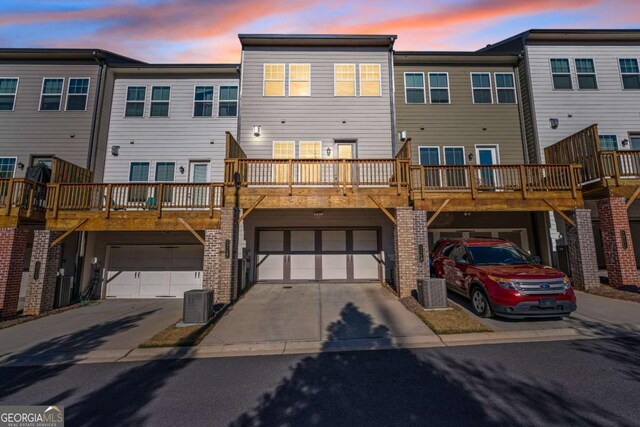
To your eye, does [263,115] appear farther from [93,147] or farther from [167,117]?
[93,147]

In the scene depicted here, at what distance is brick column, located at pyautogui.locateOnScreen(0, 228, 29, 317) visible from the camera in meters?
8.74

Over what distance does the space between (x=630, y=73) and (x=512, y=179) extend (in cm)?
917

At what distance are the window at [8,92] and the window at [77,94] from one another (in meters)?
2.40

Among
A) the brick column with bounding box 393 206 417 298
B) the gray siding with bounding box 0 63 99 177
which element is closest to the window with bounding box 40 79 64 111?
the gray siding with bounding box 0 63 99 177

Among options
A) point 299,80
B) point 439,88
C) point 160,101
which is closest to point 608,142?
point 439,88

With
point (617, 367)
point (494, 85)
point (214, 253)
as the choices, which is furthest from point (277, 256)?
point (494, 85)

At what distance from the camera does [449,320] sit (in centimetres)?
694

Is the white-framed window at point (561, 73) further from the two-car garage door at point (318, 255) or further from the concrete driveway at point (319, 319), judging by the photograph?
the concrete driveway at point (319, 319)

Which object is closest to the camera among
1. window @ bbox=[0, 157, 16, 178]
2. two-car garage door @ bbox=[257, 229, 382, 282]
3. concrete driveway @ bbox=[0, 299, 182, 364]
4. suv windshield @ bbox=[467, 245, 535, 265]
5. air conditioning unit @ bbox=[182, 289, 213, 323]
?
concrete driveway @ bbox=[0, 299, 182, 364]

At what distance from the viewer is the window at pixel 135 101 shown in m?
13.5

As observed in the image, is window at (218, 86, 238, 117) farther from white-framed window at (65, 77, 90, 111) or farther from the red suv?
the red suv

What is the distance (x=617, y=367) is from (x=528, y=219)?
1025cm

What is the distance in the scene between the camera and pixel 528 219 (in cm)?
1328

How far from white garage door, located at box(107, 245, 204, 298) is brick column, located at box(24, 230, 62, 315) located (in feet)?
7.62
